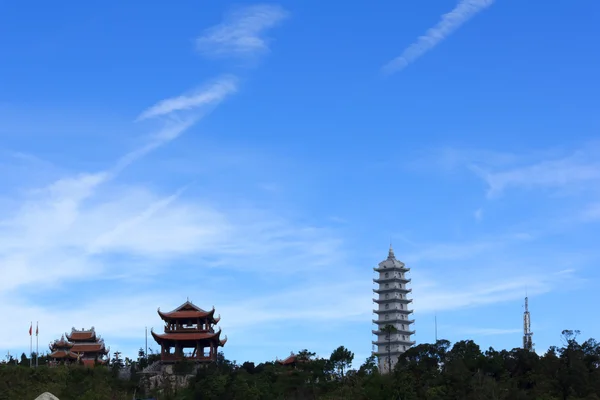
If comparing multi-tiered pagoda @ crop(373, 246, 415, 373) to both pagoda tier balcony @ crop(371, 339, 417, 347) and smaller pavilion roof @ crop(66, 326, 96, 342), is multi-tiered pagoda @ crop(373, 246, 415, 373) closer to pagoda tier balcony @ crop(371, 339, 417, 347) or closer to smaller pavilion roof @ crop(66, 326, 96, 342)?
pagoda tier balcony @ crop(371, 339, 417, 347)

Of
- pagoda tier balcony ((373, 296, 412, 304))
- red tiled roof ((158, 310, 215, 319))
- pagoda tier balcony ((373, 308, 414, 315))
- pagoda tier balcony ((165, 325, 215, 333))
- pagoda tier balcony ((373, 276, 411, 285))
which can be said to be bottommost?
pagoda tier balcony ((165, 325, 215, 333))

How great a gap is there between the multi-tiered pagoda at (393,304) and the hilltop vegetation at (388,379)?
29760mm

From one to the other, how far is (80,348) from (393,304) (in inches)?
1448

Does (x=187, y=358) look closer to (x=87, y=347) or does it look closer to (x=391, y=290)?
(x=87, y=347)

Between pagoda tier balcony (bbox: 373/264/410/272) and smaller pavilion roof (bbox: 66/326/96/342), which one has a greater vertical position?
pagoda tier balcony (bbox: 373/264/410/272)

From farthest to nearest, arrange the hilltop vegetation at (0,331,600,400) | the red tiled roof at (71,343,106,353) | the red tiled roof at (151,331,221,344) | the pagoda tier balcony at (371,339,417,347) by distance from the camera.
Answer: the pagoda tier balcony at (371,339,417,347)
the red tiled roof at (71,343,106,353)
the red tiled roof at (151,331,221,344)
the hilltop vegetation at (0,331,600,400)

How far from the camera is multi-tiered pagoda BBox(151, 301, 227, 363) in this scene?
7569 centimetres

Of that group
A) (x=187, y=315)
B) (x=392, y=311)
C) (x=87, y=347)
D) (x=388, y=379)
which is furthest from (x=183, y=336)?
(x=392, y=311)

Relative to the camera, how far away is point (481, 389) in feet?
173

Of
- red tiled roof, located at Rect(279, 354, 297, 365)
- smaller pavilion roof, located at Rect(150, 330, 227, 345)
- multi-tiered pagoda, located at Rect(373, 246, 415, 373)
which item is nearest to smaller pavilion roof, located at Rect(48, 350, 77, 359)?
smaller pavilion roof, located at Rect(150, 330, 227, 345)

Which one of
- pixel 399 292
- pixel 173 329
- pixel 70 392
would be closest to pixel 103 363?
pixel 173 329

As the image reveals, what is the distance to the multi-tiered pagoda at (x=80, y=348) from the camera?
262 feet

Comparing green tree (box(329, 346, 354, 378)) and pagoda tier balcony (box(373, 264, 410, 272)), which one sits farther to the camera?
pagoda tier balcony (box(373, 264, 410, 272))

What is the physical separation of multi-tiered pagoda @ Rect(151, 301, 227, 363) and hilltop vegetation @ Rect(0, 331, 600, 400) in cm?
827
